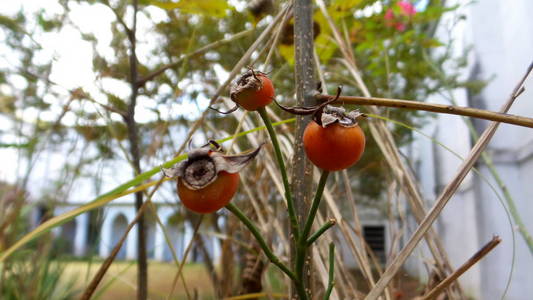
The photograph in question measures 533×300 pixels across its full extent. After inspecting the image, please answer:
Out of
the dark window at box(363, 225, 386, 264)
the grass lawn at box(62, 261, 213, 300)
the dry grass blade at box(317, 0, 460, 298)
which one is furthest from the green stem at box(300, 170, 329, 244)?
the dark window at box(363, 225, 386, 264)

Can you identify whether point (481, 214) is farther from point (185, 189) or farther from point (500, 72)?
point (185, 189)

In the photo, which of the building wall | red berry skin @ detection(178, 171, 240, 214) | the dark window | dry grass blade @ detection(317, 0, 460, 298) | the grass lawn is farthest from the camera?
the dark window

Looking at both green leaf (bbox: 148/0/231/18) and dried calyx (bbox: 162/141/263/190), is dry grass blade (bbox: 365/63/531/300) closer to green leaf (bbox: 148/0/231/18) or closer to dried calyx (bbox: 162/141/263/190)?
dried calyx (bbox: 162/141/263/190)

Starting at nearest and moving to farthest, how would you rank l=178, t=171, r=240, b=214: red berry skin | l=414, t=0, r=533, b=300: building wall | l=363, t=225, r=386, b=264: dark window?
1. l=178, t=171, r=240, b=214: red berry skin
2. l=414, t=0, r=533, b=300: building wall
3. l=363, t=225, r=386, b=264: dark window

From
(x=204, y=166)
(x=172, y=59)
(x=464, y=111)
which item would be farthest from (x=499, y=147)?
(x=204, y=166)

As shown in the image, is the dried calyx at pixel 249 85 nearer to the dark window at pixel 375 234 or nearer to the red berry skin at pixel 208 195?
the red berry skin at pixel 208 195

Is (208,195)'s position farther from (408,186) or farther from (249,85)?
(408,186)

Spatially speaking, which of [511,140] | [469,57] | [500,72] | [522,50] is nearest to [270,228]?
[522,50]
